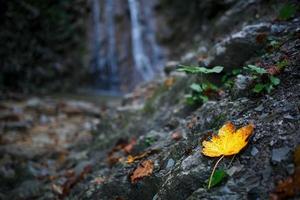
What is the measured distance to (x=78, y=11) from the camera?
11.3 m

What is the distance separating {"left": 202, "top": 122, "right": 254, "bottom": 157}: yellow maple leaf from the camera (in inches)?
69.4

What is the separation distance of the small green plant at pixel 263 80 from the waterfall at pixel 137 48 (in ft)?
25.3

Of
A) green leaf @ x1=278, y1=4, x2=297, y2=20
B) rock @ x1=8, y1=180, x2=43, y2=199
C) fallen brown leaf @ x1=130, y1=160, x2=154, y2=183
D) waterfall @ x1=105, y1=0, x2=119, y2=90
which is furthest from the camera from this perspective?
waterfall @ x1=105, y1=0, x2=119, y2=90

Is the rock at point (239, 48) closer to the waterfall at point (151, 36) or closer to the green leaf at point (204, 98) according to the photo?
the green leaf at point (204, 98)

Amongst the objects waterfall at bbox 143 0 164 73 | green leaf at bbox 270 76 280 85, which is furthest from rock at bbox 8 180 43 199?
waterfall at bbox 143 0 164 73

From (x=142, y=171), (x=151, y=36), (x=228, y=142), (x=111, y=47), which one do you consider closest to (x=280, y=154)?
(x=228, y=142)

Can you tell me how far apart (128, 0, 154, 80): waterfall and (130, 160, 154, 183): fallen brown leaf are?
24.8 feet

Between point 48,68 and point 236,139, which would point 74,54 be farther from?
point 236,139

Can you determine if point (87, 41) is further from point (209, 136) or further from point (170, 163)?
point (209, 136)

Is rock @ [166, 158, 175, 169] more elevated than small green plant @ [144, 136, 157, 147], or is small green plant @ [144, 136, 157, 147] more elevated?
rock @ [166, 158, 175, 169]

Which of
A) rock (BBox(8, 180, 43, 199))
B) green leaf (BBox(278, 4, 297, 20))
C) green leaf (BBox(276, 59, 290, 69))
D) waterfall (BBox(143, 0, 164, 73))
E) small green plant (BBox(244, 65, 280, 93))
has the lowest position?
rock (BBox(8, 180, 43, 199))

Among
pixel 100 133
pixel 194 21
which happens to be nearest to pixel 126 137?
pixel 100 133

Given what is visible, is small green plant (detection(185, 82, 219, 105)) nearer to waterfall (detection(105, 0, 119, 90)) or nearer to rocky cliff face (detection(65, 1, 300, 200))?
rocky cliff face (detection(65, 1, 300, 200))

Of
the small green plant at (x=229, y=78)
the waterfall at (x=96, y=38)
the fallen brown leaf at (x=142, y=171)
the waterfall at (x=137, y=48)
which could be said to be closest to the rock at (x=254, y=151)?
the fallen brown leaf at (x=142, y=171)
